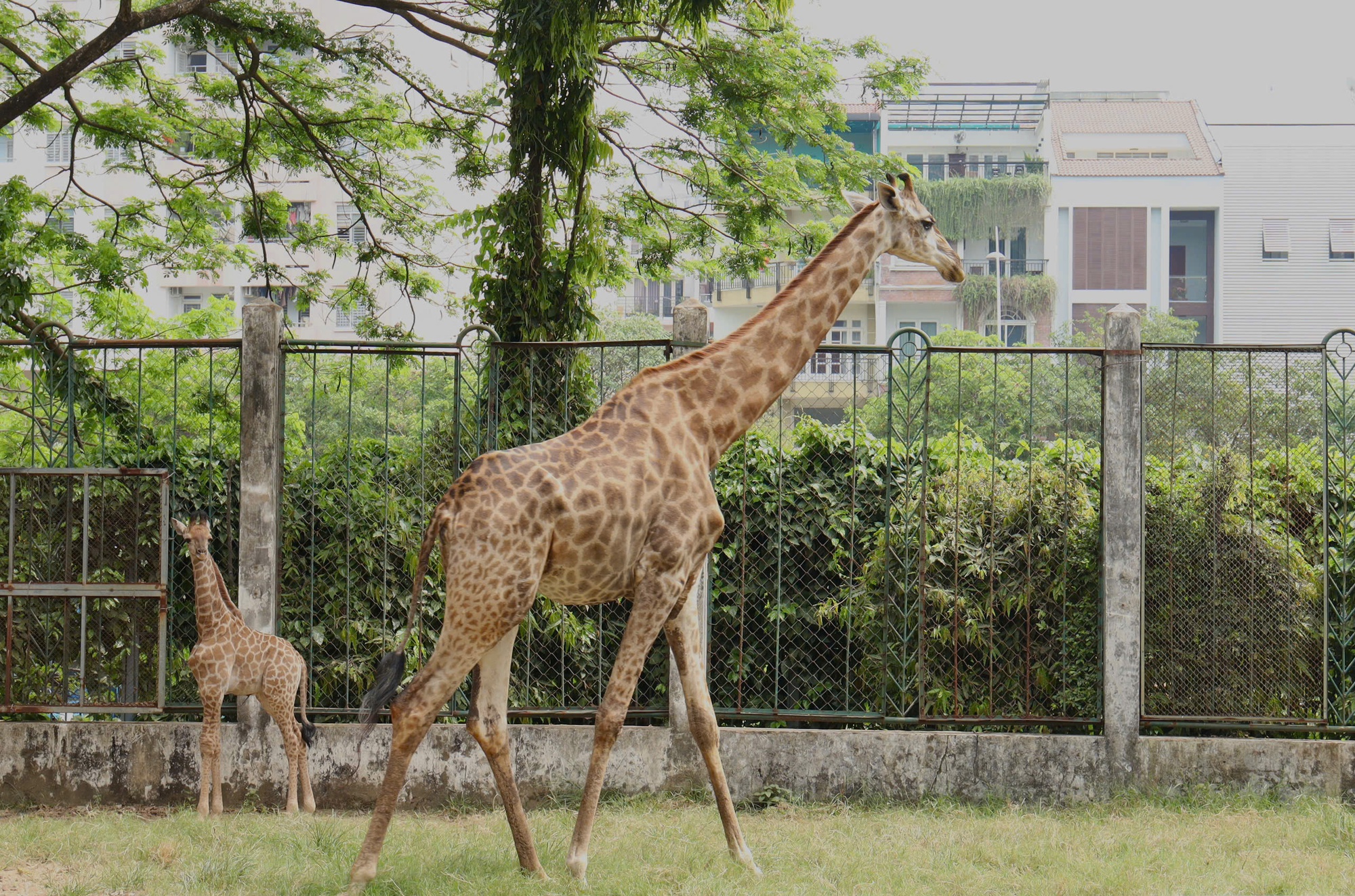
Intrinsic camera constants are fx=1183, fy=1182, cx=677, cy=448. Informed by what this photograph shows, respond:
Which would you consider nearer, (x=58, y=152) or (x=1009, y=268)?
(x=58, y=152)

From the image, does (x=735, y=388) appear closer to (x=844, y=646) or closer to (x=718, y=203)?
(x=844, y=646)

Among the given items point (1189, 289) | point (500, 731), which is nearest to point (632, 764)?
point (500, 731)

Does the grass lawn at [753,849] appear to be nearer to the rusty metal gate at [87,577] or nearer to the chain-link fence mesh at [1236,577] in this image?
the chain-link fence mesh at [1236,577]

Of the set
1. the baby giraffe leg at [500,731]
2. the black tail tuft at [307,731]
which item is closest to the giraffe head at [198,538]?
the black tail tuft at [307,731]

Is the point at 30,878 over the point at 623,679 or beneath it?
beneath

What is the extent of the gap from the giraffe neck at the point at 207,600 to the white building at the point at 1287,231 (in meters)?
48.0

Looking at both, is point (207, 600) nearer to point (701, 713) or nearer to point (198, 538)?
point (198, 538)

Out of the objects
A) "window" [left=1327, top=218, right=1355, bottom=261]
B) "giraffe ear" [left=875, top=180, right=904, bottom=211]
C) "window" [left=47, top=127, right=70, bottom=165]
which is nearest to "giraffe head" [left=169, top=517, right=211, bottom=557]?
"giraffe ear" [left=875, top=180, right=904, bottom=211]

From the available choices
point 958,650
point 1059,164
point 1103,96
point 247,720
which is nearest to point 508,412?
point 247,720

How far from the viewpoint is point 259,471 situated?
7586 millimetres

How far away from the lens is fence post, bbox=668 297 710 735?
24.8ft

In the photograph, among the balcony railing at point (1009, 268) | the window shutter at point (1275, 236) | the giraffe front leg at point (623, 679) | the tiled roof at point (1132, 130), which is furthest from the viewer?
the balcony railing at point (1009, 268)

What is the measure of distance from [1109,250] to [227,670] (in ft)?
154

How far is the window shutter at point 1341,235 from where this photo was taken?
48.4 metres
